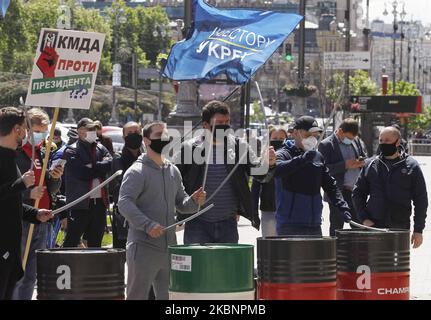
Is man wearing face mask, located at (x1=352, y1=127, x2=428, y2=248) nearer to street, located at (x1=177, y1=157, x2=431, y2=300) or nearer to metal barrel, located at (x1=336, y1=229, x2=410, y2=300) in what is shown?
street, located at (x1=177, y1=157, x2=431, y2=300)

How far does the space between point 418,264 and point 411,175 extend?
4171mm

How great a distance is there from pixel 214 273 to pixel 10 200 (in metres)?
1.47

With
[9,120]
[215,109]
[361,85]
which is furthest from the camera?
[361,85]

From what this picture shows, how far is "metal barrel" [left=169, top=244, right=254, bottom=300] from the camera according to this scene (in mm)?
7773

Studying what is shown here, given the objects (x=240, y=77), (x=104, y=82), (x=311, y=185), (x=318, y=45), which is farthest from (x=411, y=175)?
(x=318, y=45)

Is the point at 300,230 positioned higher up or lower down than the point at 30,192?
lower down

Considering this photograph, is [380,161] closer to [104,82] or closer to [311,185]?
[311,185]

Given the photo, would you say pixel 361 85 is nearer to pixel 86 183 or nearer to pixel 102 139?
pixel 102 139

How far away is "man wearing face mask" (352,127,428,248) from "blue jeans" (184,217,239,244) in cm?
177

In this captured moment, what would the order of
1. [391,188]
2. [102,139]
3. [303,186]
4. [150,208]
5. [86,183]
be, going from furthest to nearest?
[102,139] < [86,183] < [391,188] < [303,186] < [150,208]

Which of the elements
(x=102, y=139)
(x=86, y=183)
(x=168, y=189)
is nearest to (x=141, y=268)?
(x=168, y=189)

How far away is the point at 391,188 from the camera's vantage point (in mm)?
11297

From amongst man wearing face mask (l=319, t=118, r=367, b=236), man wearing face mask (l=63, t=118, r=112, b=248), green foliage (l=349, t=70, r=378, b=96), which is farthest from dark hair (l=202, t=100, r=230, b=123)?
green foliage (l=349, t=70, r=378, b=96)

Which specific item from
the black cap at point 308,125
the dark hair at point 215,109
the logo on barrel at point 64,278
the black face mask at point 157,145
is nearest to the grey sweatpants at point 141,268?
the black face mask at point 157,145
